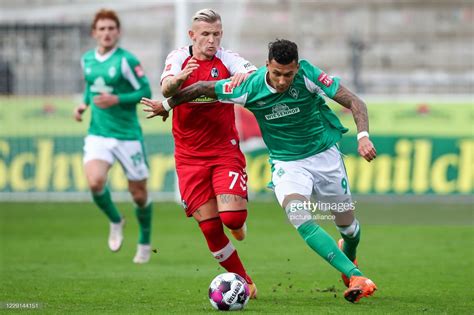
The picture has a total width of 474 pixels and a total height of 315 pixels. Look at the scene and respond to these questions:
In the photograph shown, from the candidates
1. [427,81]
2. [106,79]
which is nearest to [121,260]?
[106,79]

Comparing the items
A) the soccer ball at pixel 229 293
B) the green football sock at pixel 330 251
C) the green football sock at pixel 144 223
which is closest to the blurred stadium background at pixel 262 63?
the green football sock at pixel 144 223

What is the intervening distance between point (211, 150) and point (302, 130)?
3.05 ft

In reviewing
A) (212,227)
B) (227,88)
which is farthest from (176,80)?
(212,227)

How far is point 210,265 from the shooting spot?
12477mm

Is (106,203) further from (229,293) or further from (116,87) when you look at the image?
(229,293)

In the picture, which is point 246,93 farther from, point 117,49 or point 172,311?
point 117,49

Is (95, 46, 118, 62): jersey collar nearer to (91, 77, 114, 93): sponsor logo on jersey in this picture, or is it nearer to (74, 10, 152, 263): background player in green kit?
(74, 10, 152, 263): background player in green kit

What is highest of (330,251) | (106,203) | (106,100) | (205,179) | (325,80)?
(325,80)

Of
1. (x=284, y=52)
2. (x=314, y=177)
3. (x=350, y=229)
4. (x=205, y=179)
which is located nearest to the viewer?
(x=284, y=52)

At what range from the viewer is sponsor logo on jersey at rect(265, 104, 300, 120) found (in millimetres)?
8953

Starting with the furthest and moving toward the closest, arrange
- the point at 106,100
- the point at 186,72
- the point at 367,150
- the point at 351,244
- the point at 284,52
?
the point at 106,100 < the point at 351,244 < the point at 186,72 < the point at 284,52 < the point at 367,150

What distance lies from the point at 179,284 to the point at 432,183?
10909mm

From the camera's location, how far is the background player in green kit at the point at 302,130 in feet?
28.0

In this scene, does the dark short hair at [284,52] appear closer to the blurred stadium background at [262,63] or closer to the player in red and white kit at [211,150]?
the player in red and white kit at [211,150]
